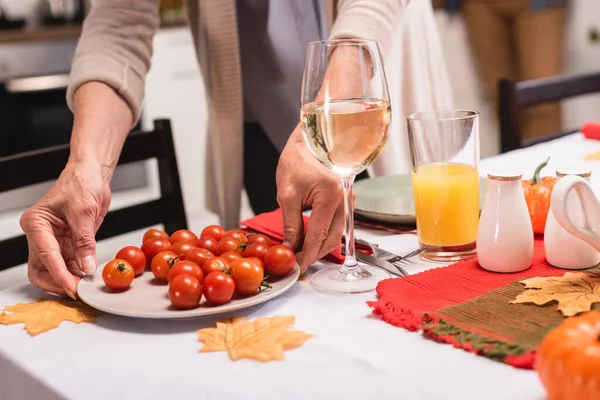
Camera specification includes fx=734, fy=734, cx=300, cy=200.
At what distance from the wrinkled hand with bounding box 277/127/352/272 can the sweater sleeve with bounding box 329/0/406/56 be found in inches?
12.0

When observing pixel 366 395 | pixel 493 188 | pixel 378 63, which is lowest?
pixel 366 395

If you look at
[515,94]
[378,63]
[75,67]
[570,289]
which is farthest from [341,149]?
[515,94]

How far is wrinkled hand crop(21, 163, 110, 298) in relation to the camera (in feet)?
2.97

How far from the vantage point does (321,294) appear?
85 centimetres

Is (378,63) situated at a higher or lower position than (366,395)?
higher

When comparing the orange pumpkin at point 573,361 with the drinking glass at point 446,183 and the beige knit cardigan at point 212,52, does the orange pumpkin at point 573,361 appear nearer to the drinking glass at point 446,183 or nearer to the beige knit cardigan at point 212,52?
the drinking glass at point 446,183

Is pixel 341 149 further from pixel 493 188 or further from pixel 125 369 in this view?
pixel 125 369

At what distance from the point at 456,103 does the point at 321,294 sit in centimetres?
382

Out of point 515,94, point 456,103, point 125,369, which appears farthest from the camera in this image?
point 456,103

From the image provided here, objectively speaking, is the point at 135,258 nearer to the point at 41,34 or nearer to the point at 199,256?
the point at 199,256

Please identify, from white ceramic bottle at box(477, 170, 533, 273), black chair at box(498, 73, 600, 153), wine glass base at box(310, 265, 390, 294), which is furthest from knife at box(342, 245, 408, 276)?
black chair at box(498, 73, 600, 153)

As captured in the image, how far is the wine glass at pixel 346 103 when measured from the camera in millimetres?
825

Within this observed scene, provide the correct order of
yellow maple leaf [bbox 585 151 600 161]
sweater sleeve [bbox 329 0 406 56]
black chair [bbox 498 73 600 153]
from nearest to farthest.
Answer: sweater sleeve [bbox 329 0 406 56] < yellow maple leaf [bbox 585 151 600 161] < black chair [bbox 498 73 600 153]

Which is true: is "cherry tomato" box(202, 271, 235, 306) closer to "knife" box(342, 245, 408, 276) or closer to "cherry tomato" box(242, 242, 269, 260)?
"cherry tomato" box(242, 242, 269, 260)
